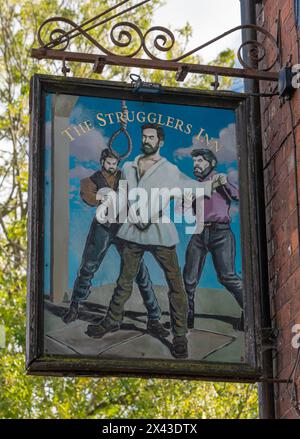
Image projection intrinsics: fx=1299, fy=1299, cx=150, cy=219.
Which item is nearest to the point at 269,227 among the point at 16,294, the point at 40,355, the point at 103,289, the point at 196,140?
the point at 196,140

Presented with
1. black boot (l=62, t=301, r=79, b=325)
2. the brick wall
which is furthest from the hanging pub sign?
the brick wall

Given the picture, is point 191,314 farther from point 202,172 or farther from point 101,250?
point 202,172

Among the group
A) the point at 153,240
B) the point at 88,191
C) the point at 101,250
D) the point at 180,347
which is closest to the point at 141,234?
the point at 153,240

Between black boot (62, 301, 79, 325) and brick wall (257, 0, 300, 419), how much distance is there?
1118 mm

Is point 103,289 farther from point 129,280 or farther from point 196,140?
point 196,140

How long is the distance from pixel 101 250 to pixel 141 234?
0.24 metres

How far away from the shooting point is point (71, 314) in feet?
21.2

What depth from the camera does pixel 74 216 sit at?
666cm

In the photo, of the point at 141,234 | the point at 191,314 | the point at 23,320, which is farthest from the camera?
the point at 23,320

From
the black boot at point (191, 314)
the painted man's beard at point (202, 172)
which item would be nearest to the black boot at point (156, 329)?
the black boot at point (191, 314)

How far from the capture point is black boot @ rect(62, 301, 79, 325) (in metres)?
6.45

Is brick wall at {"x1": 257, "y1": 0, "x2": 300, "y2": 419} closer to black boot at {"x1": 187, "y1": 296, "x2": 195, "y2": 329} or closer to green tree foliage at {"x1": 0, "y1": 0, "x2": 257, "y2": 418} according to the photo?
black boot at {"x1": 187, "y1": 296, "x2": 195, "y2": 329}

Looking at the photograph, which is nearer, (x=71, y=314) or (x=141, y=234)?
(x=71, y=314)

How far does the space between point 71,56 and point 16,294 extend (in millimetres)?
8712
